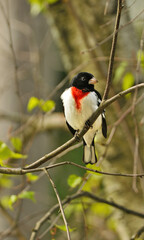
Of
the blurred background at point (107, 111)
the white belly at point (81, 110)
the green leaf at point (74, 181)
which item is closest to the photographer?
the green leaf at point (74, 181)

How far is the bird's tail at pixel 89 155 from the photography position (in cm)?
218

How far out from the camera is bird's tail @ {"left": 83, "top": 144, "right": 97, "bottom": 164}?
2184 mm

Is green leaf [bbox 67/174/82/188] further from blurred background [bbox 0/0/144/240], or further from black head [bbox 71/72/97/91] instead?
black head [bbox 71/72/97/91]

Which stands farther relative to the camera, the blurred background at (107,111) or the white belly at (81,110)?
the blurred background at (107,111)

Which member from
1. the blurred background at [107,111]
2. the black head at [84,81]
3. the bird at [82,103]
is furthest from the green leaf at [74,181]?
the black head at [84,81]

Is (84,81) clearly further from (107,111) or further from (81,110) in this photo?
(107,111)

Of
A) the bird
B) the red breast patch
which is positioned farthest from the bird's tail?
the red breast patch

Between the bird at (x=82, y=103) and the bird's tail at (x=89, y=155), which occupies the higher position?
the bird at (x=82, y=103)

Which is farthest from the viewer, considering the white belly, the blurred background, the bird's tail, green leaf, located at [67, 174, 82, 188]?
the blurred background

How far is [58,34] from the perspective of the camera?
3.38 m

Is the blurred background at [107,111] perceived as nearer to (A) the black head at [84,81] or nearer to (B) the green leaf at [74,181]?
(B) the green leaf at [74,181]

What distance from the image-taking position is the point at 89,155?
2264 mm

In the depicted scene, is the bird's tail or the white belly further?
the bird's tail

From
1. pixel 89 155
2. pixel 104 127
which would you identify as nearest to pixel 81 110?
pixel 104 127
